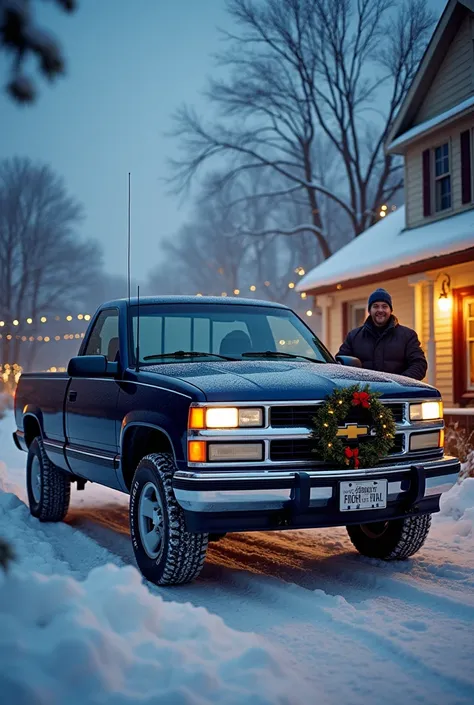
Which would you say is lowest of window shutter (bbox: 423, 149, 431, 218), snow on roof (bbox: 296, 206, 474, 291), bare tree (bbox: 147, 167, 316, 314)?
snow on roof (bbox: 296, 206, 474, 291)

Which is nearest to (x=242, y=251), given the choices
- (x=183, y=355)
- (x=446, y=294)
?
(x=446, y=294)

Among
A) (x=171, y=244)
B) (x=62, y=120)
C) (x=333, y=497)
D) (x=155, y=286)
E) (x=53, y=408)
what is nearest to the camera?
(x=62, y=120)

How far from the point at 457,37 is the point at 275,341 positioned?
450 inches

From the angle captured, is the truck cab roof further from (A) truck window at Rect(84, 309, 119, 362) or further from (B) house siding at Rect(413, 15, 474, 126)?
(B) house siding at Rect(413, 15, 474, 126)

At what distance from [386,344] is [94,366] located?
3.11 metres

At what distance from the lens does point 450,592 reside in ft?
16.8

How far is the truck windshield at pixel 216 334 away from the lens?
20.4 feet

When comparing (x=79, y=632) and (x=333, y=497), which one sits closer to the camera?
(x=79, y=632)

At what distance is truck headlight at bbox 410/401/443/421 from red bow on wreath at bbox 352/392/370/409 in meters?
0.50

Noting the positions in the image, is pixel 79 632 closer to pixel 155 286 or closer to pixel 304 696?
pixel 304 696

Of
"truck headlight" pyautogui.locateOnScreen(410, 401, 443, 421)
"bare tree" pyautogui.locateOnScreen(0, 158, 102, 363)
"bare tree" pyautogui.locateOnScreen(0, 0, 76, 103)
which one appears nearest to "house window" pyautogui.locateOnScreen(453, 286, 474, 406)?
"truck headlight" pyautogui.locateOnScreen(410, 401, 443, 421)

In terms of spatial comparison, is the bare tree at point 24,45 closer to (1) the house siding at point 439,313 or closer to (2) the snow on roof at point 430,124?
(1) the house siding at point 439,313

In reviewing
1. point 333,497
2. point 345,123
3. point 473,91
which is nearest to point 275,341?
point 333,497

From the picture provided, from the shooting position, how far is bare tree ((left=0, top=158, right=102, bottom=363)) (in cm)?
4603
